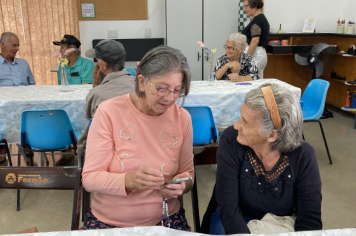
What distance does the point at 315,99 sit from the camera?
362 centimetres

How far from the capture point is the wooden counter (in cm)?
521

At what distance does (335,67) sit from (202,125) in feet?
12.7

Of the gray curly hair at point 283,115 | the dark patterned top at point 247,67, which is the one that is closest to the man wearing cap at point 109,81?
the gray curly hair at point 283,115

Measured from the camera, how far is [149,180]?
1239 millimetres

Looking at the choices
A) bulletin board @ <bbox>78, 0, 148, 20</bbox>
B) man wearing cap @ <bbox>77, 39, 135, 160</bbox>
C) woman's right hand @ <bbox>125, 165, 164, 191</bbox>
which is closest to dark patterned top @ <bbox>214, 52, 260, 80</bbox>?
man wearing cap @ <bbox>77, 39, 135, 160</bbox>

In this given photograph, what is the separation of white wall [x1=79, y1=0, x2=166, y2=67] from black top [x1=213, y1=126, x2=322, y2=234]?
15.8 ft

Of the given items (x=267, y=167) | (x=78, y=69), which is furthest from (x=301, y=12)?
(x=267, y=167)

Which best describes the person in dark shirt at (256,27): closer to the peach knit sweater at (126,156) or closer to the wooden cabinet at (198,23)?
the wooden cabinet at (198,23)

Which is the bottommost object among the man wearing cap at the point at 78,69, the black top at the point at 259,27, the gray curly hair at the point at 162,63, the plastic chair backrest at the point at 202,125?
the plastic chair backrest at the point at 202,125

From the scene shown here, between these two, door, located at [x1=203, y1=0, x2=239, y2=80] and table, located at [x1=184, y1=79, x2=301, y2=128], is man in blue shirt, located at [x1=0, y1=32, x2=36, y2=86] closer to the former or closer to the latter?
table, located at [x1=184, y1=79, x2=301, y2=128]

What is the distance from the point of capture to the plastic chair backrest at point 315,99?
3445 mm

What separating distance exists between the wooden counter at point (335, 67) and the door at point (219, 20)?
70 centimetres

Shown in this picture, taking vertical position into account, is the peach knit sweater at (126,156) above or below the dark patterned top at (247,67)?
below

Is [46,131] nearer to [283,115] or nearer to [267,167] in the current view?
[267,167]
